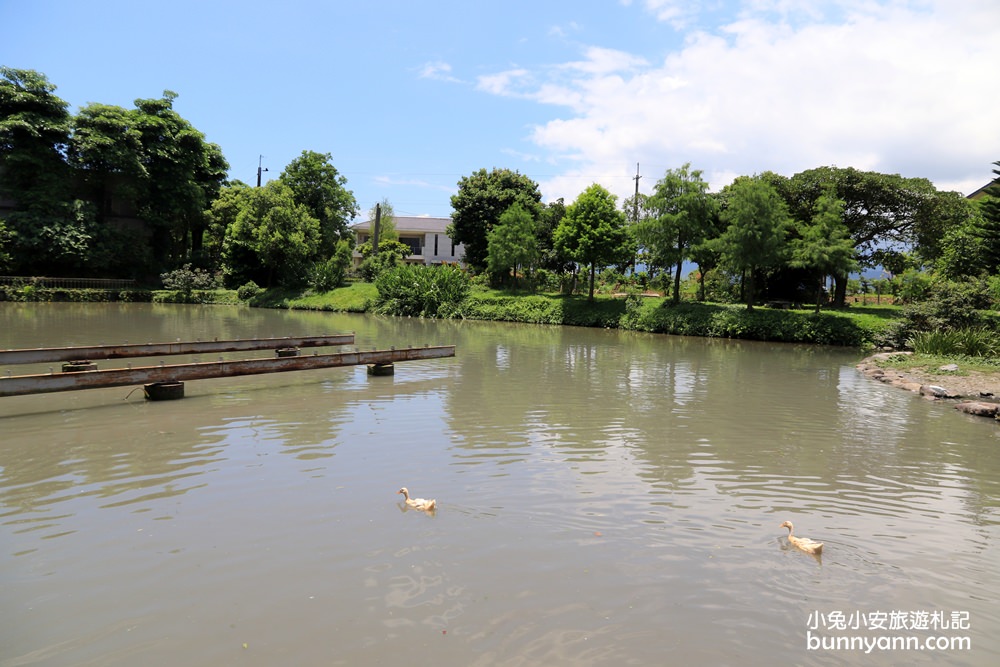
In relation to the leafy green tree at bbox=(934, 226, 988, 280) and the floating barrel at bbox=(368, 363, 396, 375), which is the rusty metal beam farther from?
the leafy green tree at bbox=(934, 226, 988, 280)

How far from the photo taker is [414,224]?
6925cm

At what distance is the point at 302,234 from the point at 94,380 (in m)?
36.1

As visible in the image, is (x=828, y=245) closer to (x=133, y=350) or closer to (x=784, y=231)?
(x=784, y=231)

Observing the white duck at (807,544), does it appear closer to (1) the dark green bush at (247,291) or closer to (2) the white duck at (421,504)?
(2) the white duck at (421,504)

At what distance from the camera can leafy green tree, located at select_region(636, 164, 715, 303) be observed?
3338 centimetres

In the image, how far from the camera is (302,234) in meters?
44.4

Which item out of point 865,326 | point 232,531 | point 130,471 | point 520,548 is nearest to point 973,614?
point 520,548

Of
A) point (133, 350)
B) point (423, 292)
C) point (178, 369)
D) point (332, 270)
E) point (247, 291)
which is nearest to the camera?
point (178, 369)

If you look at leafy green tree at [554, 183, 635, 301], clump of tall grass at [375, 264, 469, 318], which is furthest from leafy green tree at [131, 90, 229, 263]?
leafy green tree at [554, 183, 635, 301]

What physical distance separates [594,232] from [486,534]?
31.7 m

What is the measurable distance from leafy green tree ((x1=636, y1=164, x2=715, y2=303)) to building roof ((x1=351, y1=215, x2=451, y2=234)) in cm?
3740

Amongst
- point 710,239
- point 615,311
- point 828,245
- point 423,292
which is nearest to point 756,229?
point 828,245

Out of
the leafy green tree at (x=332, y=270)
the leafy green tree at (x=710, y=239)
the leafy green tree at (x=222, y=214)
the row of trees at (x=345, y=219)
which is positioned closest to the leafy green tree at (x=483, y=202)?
the row of trees at (x=345, y=219)

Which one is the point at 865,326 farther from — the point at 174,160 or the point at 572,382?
the point at 174,160
